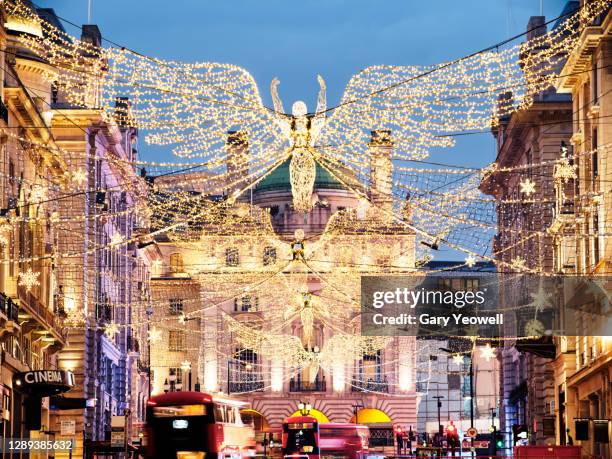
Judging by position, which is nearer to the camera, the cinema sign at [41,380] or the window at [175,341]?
the cinema sign at [41,380]

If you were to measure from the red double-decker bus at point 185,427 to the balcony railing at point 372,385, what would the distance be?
218 feet

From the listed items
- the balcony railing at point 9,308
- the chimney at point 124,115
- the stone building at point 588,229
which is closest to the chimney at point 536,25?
the stone building at point 588,229

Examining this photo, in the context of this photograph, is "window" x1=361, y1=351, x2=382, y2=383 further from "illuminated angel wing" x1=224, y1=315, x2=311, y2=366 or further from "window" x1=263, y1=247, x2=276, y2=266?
"window" x1=263, y1=247, x2=276, y2=266

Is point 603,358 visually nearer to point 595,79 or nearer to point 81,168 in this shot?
point 595,79

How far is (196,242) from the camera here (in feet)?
330

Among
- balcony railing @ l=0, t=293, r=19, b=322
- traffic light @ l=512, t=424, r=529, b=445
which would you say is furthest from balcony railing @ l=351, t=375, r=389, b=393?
balcony railing @ l=0, t=293, r=19, b=322

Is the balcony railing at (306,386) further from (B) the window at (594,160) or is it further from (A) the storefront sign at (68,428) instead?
(B) the window at (594,160)

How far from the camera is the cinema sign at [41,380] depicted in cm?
4672

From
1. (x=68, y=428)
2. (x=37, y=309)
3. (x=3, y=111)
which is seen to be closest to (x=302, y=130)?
(x=3, y=111)

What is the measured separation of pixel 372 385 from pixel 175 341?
15.2 metres

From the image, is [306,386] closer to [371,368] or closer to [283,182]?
[371,368]

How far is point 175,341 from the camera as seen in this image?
4390 inches

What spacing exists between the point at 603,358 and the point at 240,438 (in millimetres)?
11881

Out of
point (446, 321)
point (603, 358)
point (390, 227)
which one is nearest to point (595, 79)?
point (603, 358)
